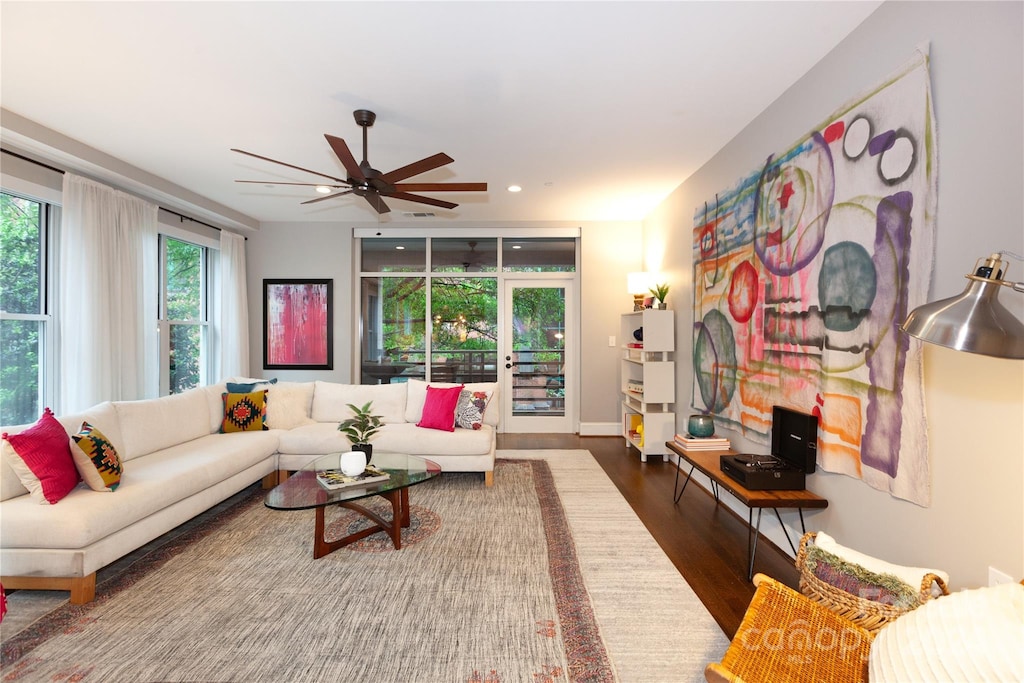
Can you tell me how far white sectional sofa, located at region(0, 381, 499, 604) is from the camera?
2.19m

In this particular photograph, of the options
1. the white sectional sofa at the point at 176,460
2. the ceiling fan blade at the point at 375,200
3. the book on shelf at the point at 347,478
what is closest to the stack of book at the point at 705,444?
the white sectional sofa at the point at 176,460

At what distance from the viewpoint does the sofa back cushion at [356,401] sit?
448cm

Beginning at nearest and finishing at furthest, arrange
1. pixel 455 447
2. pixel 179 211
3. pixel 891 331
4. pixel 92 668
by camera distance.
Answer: pixel 92 668 → pixel 891 331 → pixel 455 447 → pixel 179 211

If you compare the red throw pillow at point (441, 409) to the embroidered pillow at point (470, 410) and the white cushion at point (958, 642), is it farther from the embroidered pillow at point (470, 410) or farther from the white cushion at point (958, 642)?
the white cushion at point (958, 642)

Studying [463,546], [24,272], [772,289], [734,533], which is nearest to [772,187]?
[772,289]

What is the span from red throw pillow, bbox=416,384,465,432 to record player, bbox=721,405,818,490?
2.30 meters

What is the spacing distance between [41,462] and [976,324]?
3.79 meters

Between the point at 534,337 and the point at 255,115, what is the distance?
3.85m

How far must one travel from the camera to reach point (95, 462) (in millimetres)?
2459

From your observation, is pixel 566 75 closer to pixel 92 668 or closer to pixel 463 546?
pixel 463 546

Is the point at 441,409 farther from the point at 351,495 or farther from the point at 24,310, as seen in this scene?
the point at 24,310

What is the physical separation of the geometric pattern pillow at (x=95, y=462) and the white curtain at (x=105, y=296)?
4.92ft

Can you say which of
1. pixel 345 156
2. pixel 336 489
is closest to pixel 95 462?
pixel 336 489

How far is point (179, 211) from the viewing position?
488 centimetres
